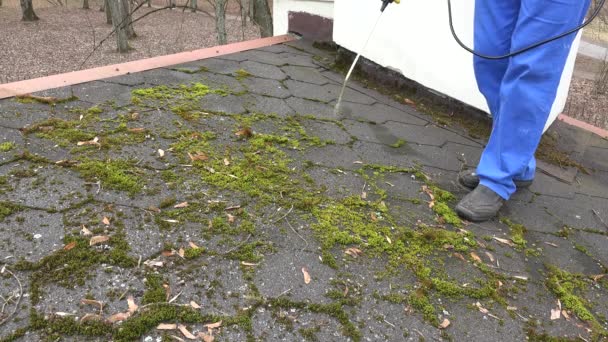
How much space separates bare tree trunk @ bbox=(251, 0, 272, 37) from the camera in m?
7.36

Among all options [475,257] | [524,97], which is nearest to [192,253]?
[475,257]

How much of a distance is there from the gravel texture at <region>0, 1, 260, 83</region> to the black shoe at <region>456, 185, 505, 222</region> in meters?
8.10

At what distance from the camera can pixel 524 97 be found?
1.76 meters

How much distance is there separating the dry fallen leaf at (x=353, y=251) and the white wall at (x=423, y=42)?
1.58 m

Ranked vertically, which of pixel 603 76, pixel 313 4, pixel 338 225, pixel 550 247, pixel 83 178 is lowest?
pixel 603 76

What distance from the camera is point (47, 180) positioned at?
5.39 feet

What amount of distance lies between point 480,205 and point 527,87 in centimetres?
49

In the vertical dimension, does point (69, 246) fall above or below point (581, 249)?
above

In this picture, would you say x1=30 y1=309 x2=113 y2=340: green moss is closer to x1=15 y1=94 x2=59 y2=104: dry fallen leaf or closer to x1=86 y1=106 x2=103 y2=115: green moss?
x1=86 y1=106 x2=103 y2=115: green moss

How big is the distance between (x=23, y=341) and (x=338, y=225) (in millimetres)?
999

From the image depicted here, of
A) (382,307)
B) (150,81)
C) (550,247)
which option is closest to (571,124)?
(550,247)

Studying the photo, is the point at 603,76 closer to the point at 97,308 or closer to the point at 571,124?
the point at 571,124

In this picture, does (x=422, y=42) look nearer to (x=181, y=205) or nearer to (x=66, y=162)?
(x=181, y=205)

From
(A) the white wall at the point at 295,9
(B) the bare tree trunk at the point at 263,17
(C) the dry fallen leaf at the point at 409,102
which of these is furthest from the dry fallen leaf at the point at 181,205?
(B) the bare tree trunk at the point at 263,17
